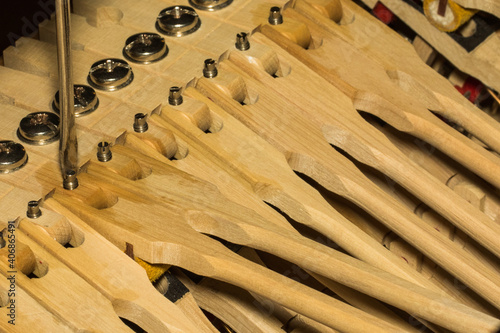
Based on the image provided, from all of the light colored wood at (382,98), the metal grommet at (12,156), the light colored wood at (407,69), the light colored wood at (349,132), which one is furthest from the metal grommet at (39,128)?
the light colored wood at (407,69)

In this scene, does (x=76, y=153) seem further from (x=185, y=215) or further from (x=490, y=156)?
(x=490, y=156)

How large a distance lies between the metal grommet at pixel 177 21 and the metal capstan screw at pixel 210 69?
140 mm

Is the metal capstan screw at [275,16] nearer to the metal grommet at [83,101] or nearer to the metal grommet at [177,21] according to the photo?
the metal grommet at [177,21]

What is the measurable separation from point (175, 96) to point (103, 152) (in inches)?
7.1

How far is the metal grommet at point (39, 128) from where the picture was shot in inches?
58.0

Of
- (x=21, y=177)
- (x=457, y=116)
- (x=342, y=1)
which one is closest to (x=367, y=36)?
(x=342, y=1)

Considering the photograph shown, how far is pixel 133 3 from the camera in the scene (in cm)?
181

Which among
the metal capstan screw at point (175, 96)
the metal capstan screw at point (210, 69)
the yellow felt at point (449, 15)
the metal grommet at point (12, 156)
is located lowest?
the metal grommet at point (12, 156)

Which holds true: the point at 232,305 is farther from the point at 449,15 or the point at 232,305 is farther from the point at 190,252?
the point at 449,15

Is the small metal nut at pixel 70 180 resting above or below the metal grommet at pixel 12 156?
above

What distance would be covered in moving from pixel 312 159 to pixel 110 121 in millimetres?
344

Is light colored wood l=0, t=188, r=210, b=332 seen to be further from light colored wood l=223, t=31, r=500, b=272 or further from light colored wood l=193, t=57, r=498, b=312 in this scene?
light colored wood l=223, t=31, r=500, b=272

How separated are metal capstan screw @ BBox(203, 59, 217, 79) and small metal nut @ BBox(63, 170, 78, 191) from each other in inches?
13.7

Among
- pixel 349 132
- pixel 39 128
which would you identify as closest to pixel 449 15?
pixel 349 132
